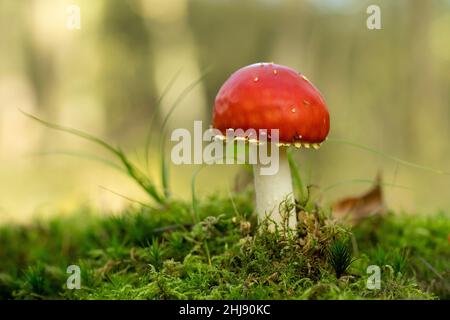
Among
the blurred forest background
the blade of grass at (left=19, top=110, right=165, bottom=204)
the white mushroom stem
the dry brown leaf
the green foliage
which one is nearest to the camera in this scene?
the green foliage

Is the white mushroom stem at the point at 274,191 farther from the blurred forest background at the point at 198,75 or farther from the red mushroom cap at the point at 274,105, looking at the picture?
the blurred forest background at the point at 198,75

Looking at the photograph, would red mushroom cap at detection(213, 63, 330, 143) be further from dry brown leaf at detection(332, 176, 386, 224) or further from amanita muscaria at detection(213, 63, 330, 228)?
dry brown leaf at detection(332, 176, 386, 224)

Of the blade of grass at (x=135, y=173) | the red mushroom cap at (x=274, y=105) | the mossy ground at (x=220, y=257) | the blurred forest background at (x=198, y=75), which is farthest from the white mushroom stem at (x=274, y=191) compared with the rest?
the blurred forest background at (x=198, y=75)

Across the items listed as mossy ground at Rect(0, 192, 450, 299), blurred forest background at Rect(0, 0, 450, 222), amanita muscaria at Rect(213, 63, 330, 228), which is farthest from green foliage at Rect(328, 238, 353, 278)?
blurred forest background at Rect(0, 0, 450, 222)

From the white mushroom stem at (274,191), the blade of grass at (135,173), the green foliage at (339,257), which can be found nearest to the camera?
the green foliage at (339,257)

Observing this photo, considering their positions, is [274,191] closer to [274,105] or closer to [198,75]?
[274,105]

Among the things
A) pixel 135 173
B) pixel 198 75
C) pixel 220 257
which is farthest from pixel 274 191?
pixel 198 75
